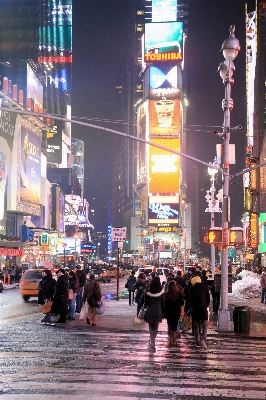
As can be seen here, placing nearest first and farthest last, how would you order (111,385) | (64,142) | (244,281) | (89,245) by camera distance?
(111,385) < (244,281) < (89,245) < (64,142)

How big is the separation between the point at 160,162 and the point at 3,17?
44.9m

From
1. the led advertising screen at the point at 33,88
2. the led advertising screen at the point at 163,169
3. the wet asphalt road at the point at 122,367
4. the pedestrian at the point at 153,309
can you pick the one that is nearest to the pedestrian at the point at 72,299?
the wet asphalt road at the point at 122,367

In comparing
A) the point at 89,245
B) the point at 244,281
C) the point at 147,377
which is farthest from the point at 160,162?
the point at 147,377

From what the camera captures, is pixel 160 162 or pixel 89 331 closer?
pixel 89 331

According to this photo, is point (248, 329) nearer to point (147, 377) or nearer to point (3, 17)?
point (147, 377)

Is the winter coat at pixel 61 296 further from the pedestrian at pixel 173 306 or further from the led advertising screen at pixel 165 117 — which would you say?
the led advertising screen at pixel 165 117

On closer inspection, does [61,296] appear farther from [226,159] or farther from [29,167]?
[29,167]

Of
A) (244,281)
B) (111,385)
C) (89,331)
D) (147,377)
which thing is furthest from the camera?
(244,281)

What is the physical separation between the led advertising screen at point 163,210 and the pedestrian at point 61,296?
4679 inches

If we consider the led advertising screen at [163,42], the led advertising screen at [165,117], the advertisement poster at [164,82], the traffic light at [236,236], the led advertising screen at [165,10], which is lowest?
the traffic light at [236,236]

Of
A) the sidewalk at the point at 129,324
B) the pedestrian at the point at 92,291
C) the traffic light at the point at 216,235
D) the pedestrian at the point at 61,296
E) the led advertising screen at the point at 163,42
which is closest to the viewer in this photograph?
the sidewalk at the point at 129,324

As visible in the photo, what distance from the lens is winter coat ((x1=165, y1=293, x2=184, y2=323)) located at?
1519cm

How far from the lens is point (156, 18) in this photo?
15850 cm

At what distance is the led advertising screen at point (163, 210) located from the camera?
140375 millimetres
